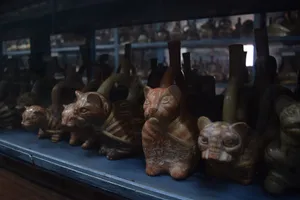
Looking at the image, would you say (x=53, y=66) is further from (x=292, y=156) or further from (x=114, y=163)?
(x=292, y=156)

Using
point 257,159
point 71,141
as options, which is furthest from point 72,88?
point 257,159

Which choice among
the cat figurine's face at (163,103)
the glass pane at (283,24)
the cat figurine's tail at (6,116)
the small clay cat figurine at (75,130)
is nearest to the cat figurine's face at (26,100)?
the cat figurine's tail at (6,116)

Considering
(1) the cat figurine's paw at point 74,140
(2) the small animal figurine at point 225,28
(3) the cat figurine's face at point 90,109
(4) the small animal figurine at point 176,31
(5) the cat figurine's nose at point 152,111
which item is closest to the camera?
(5) the cat figurine's nose at point 152,111

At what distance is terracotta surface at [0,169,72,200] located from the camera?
1098 mm

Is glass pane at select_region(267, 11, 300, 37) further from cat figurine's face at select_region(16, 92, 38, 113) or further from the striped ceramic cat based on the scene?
cat figurine's face at select_region(16, 92, 38, 113)

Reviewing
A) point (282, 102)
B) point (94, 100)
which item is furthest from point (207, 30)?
point (282, 102)

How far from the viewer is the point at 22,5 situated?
1278 millimetres

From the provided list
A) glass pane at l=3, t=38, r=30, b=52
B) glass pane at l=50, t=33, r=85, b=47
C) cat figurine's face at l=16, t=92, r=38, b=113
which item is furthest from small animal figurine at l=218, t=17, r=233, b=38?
cat figurine's face at l=16, t=92, r=38, b=113

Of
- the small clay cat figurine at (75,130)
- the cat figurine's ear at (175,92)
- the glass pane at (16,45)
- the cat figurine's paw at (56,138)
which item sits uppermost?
the glass pane at (16,45)

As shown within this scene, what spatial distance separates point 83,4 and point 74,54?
0.35 meters

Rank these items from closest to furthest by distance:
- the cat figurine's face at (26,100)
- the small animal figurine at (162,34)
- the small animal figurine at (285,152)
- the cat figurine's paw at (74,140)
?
the small animal figurine at (285,152), the cat figurine's paw at (74,140), the cat figurine's face at (26,100), the small animal figurine at (162,34)

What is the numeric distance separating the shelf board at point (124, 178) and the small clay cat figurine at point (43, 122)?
0.14ft

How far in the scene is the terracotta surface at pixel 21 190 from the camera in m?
1.10

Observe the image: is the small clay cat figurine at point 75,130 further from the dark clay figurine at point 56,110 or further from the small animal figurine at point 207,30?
the small animal figurine at point 207,30
